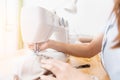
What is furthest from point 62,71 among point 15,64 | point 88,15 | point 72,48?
point 88,15

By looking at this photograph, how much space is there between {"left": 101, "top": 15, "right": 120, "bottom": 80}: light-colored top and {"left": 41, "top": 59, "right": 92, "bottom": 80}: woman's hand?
0.12 metres

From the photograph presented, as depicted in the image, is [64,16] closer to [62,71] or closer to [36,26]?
[36,26]

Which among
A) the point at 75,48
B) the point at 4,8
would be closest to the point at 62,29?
the point at 75,48

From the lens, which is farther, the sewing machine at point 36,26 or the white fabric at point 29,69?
the sewing machine at point 36,26

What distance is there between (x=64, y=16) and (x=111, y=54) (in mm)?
1099

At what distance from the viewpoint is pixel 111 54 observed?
77 centimetres

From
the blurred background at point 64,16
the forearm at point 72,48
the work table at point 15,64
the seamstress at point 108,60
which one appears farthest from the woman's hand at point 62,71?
the blurred background at point 64,16

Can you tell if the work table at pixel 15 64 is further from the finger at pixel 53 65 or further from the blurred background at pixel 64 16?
the blurred background at pixel 64 16

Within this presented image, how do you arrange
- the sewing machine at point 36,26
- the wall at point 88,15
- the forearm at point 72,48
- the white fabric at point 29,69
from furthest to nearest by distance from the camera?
1. the wall at point 88,15
2. the forearm at point 72,48
3. the sewing machine at point 36,26
4. the white fabric at point 29,69

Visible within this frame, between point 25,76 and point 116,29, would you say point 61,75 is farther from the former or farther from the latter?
point 116,29

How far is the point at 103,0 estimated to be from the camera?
1715 millimetres

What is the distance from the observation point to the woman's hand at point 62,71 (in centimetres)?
65

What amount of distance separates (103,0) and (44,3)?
541 mm

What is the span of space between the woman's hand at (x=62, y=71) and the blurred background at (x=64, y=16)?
39.5 inches
